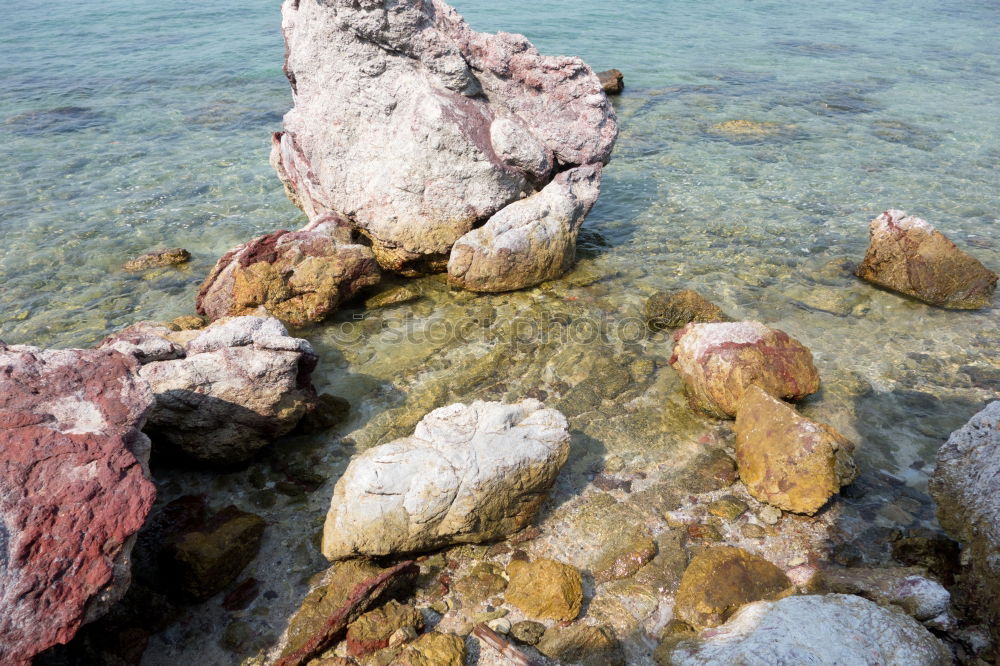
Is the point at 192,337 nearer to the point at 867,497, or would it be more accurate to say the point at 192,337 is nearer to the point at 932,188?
the point at 867,497

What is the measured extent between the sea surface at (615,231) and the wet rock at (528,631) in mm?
773

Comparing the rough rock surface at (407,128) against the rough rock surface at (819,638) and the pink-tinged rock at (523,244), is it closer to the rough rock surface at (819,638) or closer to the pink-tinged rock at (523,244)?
the pink-tinged rock at (523,244)

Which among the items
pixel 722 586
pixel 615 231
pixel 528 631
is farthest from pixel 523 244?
pixel 528 631

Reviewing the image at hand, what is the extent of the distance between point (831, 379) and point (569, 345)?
3083mm

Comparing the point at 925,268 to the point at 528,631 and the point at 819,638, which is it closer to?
the point at 819,638

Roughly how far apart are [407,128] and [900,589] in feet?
25.6

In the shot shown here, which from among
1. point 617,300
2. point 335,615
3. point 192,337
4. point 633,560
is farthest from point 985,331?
point 192,337

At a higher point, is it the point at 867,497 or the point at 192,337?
the point at 192,337

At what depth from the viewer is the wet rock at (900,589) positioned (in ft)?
13.9

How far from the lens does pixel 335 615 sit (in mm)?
4484

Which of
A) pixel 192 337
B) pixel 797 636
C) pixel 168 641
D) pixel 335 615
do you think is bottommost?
pixel 168 641

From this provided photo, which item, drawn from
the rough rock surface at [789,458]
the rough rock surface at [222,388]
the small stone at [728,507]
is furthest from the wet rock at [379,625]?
the rough rock surface at [789,458]

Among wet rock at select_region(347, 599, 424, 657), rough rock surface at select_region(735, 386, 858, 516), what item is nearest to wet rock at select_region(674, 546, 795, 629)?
rough rock surface at select_region(735, 386, 858, 516)

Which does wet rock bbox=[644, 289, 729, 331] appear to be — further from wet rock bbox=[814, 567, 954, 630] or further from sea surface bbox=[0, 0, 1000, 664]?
wet rock bbox=[814, 567, 954, 630]
